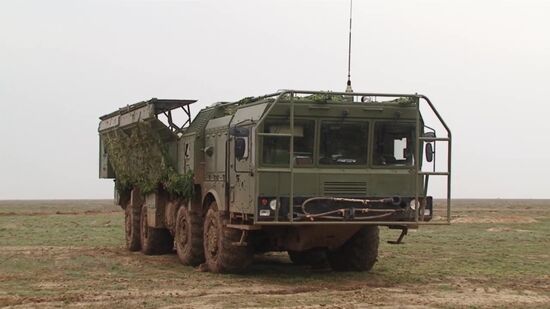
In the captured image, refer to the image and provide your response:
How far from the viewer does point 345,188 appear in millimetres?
14750

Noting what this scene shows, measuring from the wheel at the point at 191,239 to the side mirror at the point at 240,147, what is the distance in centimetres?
364

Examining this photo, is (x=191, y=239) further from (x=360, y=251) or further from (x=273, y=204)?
(x=273, y=204)

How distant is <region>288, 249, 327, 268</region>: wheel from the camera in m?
18.2

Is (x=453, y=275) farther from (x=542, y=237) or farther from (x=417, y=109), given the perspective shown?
(x=542, y=237)

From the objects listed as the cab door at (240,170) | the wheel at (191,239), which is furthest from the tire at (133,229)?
the cab door at (240,170)

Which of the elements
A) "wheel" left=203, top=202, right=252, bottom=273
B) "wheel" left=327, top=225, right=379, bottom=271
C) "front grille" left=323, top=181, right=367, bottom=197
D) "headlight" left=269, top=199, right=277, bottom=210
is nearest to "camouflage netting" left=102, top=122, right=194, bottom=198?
"wheel" left=203, top=202, right=252, bottom=273

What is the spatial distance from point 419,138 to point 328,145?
5.00 ft

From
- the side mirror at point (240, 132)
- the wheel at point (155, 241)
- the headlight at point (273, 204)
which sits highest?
the side mirror at point (240, 132)

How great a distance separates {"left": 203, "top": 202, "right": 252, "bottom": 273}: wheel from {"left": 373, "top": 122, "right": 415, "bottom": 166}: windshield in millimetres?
2896

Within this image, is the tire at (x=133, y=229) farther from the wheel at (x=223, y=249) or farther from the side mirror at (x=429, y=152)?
the side mirror at (x=429, y=152)

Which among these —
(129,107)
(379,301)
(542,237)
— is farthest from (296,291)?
(542,237)

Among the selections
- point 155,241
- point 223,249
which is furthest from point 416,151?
point 155,241

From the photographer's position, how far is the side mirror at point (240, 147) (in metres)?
14.4

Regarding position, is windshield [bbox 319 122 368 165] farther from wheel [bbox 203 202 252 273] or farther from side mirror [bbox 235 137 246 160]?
wheel [bbox 203 202 252 273]
